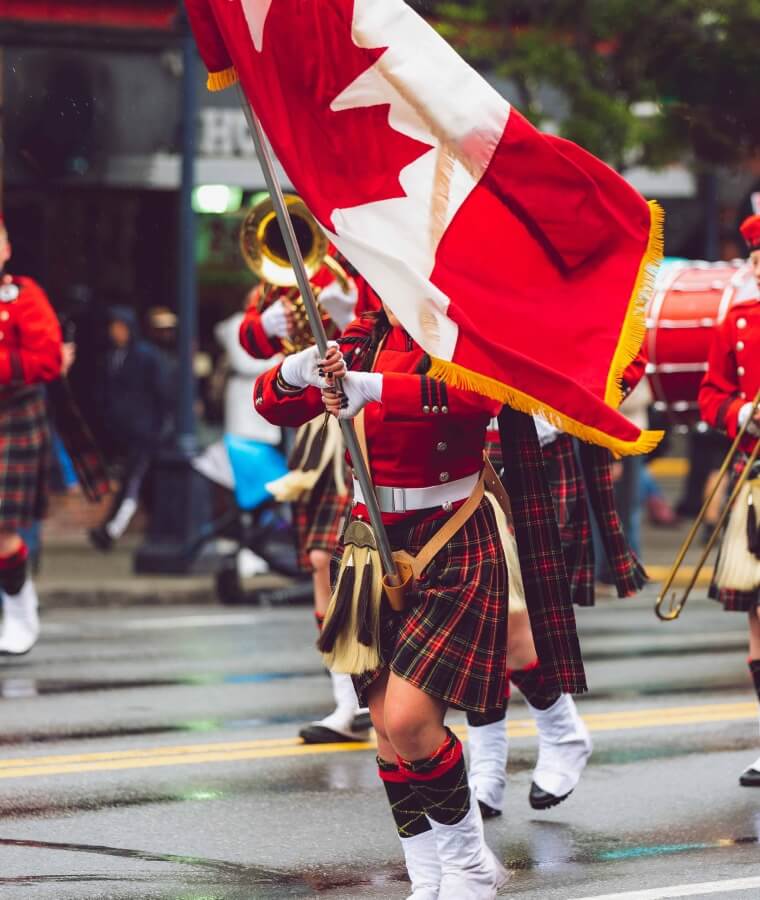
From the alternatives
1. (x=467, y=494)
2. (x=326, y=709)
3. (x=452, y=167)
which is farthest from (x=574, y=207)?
(x=326, y=709)

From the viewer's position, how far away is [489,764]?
6801 millimetres

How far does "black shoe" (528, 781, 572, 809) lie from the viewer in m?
6.76

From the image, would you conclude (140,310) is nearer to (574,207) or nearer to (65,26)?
(65,26)

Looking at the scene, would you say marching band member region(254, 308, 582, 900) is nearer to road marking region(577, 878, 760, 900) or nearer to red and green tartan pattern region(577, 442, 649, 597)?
road marking region(577, 878, 760, 900)

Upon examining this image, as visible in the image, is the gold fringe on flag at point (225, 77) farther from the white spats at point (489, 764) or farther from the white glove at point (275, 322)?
the white glove at point (275, 322)

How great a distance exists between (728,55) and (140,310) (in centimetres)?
604

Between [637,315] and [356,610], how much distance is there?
112cm

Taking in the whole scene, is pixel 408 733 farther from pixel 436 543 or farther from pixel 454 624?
pixel 436 543

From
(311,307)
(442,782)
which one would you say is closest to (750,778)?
(442,782)

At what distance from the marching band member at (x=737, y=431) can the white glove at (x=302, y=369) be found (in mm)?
2315

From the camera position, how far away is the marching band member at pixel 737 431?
727cm

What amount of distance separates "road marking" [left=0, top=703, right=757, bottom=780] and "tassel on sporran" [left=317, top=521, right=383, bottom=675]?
88.2 inches

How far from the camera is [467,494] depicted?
557cm

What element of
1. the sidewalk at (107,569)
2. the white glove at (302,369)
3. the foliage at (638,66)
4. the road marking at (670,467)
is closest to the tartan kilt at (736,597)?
the white glove at (302,369)
